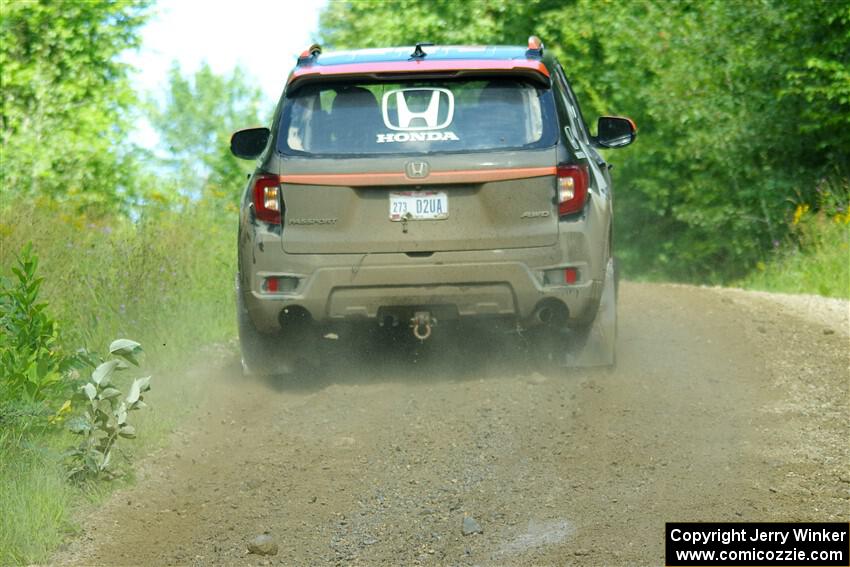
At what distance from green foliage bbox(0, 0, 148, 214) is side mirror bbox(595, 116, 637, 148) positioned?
35.1 ft

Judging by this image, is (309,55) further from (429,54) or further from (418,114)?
(418,114)

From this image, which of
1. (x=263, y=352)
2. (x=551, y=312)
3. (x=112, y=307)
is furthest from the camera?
(x=112, y=307)

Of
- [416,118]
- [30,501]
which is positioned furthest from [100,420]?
[416,118]

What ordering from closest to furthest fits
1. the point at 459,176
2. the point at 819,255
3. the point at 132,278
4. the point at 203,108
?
the point at 459,176 → the point at 132,278 → the point at 819,255 → the point at 203,108

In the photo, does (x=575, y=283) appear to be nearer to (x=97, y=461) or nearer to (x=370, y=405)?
(x=370, y=405)

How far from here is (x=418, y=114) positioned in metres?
7.98

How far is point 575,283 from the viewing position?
787 cm

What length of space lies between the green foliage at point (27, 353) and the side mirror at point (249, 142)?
2.18m

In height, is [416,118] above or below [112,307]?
above

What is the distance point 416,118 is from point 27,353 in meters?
2.62

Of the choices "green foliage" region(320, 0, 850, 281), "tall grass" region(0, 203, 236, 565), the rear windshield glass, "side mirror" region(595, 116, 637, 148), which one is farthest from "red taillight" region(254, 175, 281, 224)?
"green foliage" region(320, 0, 850, 281)

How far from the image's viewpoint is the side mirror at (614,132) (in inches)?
359

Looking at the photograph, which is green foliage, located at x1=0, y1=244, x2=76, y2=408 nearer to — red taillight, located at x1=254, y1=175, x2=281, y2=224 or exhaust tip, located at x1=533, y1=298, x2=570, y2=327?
red taillight, located at x1=254, y1=175, x2=281, y2=224

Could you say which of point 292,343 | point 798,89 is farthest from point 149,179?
point 292,343
